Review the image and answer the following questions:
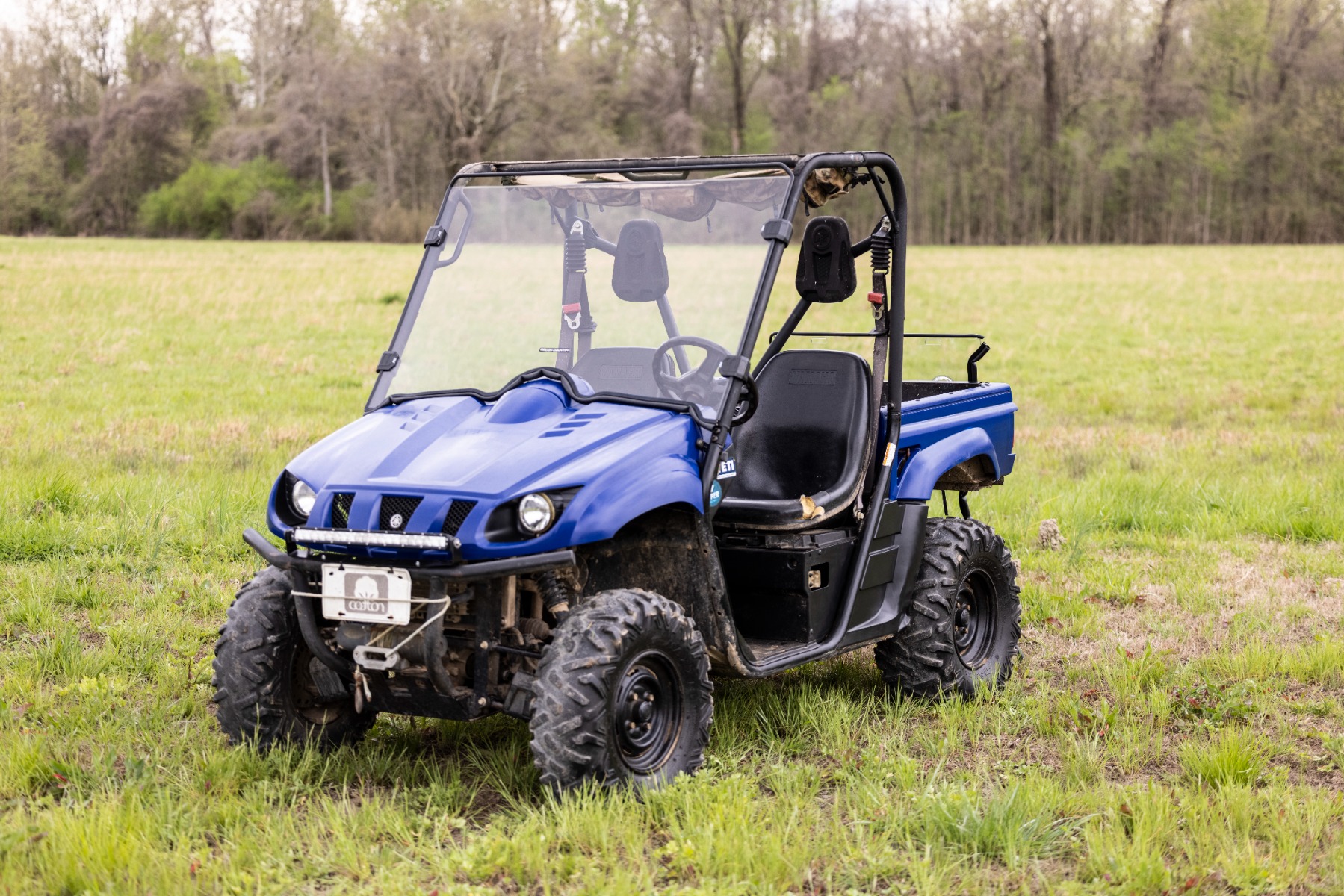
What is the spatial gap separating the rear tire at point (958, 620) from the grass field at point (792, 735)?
0.45 ft

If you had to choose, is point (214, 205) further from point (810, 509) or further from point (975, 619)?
point (810, 509)

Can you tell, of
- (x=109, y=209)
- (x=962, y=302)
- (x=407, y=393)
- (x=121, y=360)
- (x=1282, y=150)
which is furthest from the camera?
(x=109, y=209)

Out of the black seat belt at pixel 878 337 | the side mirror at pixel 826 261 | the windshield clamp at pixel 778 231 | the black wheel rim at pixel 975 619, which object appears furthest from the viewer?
the black wheel rim at pixel 975 619

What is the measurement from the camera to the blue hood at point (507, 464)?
13.4 feet

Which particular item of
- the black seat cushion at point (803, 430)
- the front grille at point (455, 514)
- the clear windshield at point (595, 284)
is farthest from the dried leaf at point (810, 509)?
the front grille at point (455, 514)

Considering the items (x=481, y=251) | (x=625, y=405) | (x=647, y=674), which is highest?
(x=481, y=251)

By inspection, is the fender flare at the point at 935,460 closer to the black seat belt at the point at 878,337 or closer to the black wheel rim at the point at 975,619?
the black seat belt at the point at 878,337

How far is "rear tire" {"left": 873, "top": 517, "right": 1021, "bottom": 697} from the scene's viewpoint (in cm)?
551

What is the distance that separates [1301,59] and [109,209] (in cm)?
5658

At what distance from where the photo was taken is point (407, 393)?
16.4 ft

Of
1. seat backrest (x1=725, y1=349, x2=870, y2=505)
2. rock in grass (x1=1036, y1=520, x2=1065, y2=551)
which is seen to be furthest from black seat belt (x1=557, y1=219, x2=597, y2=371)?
rock in grass (x1=1036, y1=520, x2=1065, y2=551)

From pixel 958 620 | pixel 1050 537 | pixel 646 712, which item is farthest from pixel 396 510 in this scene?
pixel 1050 537

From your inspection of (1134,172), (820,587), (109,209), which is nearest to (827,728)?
(820,587)

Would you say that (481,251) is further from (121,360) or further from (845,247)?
(121,360)
